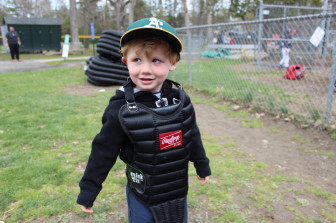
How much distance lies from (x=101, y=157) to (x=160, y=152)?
12.7 inches

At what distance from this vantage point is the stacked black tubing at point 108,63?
771 cm

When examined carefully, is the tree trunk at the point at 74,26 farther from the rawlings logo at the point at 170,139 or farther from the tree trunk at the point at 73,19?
the rawlings logo at the point at 170,139

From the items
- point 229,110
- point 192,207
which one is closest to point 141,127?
point 192,207

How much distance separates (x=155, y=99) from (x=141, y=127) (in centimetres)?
21

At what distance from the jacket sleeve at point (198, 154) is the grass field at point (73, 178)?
805 mm

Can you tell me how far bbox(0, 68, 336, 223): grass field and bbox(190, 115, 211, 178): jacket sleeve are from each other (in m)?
0.80

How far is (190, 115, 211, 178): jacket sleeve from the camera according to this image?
5.78 feet

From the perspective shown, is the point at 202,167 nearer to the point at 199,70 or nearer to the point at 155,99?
the point at 155,99

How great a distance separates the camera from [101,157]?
1492 mm

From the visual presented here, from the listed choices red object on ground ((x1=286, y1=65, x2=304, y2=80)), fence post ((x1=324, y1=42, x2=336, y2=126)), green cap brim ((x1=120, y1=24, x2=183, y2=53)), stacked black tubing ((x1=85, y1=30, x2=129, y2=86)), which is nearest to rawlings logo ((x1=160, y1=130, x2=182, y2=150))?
green cap brim ((x1=120, y1=24, x2=183, y2=53))

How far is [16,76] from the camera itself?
9938 mm

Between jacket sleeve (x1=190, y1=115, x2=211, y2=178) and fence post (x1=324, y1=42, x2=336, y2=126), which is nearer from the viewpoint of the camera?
jacket sleeve (x1=190, y1=115, x2=211, y2=178)

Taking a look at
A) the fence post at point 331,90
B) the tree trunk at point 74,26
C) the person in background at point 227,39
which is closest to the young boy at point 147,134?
the fence post at point 331,90

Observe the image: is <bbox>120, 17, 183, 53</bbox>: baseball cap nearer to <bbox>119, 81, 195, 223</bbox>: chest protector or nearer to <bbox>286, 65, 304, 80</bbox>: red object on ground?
<bbox>119, 81, 195, 223</bbox>: chest protector
